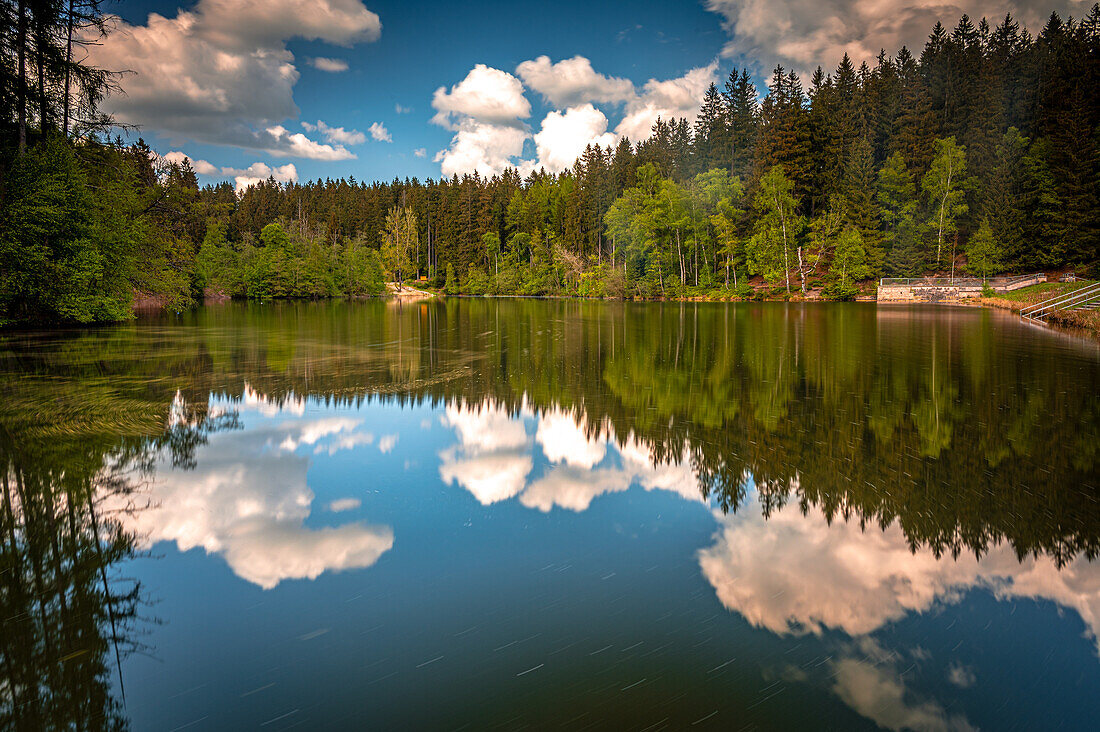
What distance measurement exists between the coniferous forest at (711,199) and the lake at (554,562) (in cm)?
2036

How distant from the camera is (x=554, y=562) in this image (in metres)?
4.52

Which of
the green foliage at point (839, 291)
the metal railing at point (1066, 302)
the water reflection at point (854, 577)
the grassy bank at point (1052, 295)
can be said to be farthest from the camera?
the green foliage at point (839, 291)

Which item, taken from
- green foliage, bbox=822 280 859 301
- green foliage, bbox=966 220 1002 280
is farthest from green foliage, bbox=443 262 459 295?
green foliage, bbox=966 220 1002 280

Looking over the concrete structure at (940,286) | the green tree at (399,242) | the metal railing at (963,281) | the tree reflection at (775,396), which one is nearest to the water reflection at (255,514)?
the tree reflection at (775,396)

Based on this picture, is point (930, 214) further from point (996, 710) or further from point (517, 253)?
point (996, 710)

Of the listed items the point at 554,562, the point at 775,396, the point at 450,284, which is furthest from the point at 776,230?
the point at 554,562

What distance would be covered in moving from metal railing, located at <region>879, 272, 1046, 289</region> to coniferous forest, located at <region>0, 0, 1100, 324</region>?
1934mm

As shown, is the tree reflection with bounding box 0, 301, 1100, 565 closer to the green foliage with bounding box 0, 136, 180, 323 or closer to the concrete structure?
the green foliage with bounding box 0, 136, 180, 323

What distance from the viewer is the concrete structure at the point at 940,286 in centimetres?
4775

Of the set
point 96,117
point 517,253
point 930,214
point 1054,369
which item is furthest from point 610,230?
point 1054,369

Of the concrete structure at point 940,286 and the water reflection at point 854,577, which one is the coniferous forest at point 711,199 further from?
the water reflection at point 854,577

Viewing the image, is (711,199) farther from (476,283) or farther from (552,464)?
(552,464)

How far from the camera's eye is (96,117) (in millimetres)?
26578

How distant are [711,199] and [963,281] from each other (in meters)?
27.4
